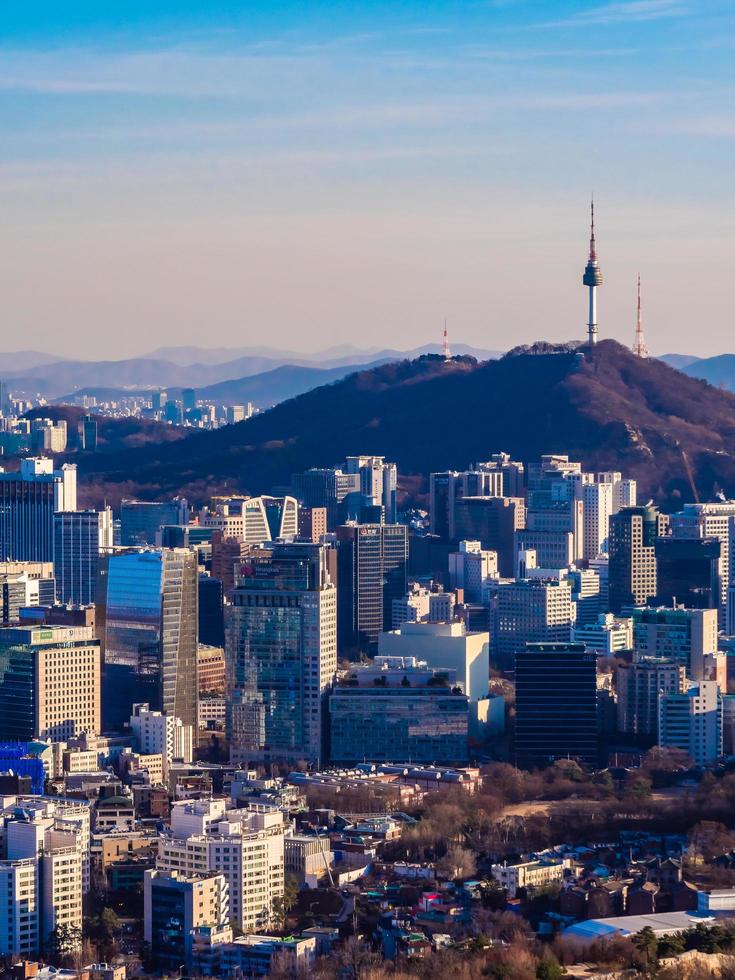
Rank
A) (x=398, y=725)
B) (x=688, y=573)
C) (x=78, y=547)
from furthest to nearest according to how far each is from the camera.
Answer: (x=78, y=547) → (x=688, y=573) → (x=398, y=725)

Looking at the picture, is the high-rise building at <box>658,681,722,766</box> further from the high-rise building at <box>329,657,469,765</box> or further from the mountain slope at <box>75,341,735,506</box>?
the mountain slope at <box>75,341,735,506</box>

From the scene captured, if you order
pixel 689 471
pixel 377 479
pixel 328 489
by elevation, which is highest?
pixel 689 471

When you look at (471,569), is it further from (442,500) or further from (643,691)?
(643,691)

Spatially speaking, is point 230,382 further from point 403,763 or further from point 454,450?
point 403,763

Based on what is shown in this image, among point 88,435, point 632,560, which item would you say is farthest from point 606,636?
point 88,435

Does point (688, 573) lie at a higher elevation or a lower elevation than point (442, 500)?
lower
